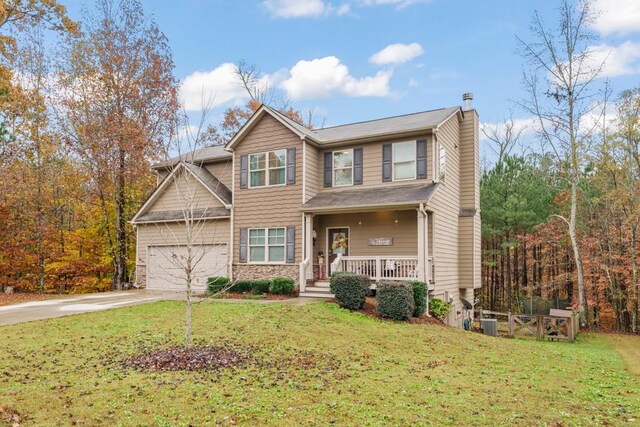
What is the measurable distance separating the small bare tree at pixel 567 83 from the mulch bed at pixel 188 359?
55.6 ft

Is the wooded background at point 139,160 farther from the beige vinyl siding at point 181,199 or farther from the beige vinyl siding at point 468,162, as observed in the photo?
the beige vinyl siding at point 468,162

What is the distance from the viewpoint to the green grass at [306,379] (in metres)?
4.96

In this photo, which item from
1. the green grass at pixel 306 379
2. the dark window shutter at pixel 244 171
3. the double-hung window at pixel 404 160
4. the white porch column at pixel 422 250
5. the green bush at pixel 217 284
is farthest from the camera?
the dark window shutter at pixel 244 171

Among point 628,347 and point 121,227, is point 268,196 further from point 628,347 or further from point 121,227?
point 628,347

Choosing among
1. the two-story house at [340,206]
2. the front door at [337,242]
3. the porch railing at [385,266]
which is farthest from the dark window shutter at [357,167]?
the porch railing at [385,266]

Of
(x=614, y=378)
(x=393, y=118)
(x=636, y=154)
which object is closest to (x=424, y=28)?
(x=393, y=118)

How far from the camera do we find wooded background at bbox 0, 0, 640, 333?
19047 mm

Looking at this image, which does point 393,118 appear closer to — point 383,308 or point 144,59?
point 383,308

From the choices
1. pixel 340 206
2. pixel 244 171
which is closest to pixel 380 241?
pixel 340 206

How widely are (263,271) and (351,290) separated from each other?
4.84 m

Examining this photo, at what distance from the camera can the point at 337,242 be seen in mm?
16469

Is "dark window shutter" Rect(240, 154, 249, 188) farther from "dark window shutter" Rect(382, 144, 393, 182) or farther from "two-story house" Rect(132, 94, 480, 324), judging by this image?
"dark window shutter" Rect(382, 144, 393, 182)

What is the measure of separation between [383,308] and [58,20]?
13623 millimetres

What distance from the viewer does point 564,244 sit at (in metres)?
23.8
